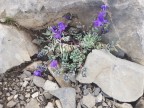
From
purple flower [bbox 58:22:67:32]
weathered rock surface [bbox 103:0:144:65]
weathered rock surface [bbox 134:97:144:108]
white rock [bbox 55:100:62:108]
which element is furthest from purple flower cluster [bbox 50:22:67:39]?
weathered rock surface [bbox 134:97:144:108]

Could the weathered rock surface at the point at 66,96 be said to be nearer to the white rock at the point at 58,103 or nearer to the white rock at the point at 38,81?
the white rock at the point at 58,103

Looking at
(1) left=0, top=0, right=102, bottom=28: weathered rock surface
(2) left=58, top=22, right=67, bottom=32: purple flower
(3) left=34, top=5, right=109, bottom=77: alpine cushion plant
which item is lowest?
(3) left=34, top=5, right=109, bottom=77: alpine cushion plant

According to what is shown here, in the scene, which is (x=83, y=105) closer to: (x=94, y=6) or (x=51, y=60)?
(x=51, y=60)

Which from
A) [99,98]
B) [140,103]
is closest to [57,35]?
[99,98]

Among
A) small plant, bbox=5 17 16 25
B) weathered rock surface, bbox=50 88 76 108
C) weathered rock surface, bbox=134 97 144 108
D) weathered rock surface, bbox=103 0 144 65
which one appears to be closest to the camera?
weathered rock surface, bbox=50 88 76 108

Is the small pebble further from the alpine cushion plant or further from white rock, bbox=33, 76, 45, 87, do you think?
white rock, bbox=33, 76, 45, 87

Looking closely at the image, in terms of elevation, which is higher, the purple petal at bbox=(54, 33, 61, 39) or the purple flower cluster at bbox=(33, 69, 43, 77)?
the purple petal at bbox=(54, 33, 61, 39)

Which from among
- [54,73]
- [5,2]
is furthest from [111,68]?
[5,2]

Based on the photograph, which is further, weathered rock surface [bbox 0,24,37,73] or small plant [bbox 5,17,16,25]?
small plant [bbox 5,17,16,25]

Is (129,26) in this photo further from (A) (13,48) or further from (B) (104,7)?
(A) (13,48)
